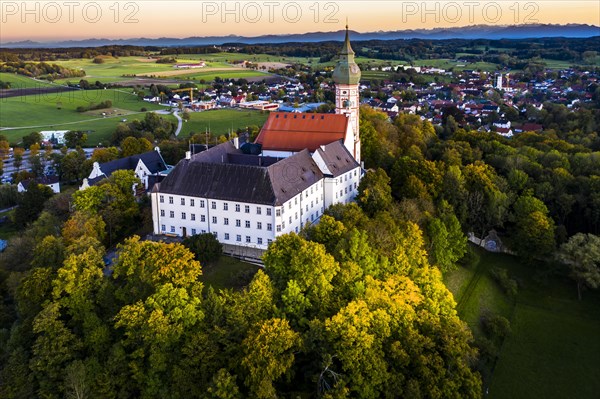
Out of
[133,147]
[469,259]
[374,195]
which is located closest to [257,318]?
[374,195]

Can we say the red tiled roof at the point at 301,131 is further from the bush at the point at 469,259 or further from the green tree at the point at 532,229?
the green tree at the point at 532,229

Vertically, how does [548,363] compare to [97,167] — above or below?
below

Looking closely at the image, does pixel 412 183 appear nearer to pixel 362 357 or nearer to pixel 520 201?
pixel 520 201

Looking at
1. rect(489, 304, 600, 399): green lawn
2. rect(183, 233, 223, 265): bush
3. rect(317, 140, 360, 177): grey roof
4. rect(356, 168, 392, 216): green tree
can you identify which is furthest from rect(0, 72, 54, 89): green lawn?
rect(489, 304, 600, 399): green lawn

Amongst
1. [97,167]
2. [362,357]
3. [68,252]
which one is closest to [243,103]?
[97,167]

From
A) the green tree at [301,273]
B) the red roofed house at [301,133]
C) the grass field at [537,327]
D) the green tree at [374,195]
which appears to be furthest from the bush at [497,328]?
the red roofed house at [301,133]

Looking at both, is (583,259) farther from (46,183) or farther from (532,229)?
(46,183)
